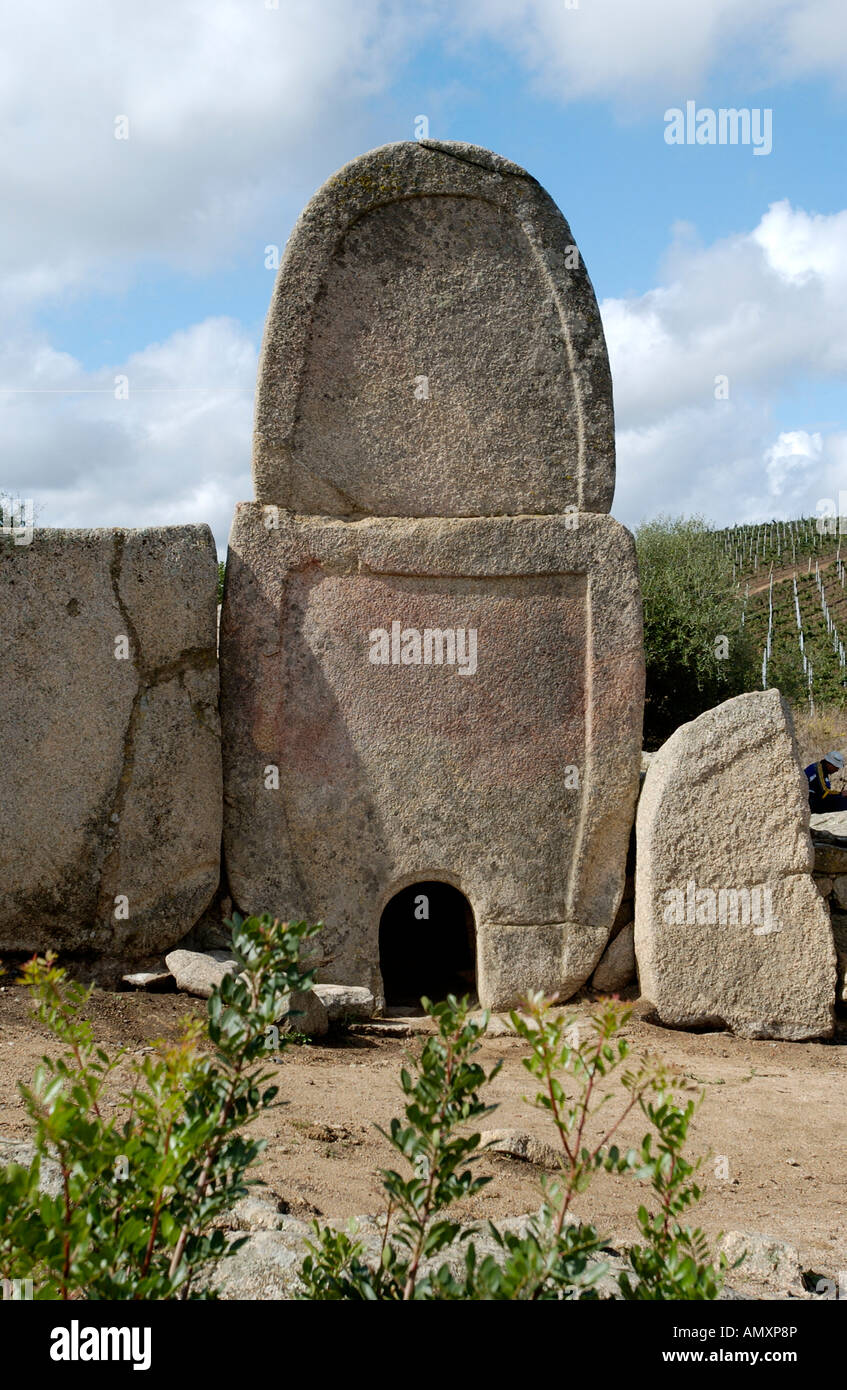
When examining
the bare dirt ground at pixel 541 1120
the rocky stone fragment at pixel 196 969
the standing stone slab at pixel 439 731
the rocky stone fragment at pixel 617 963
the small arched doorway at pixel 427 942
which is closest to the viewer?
the bare dirt ground at pixel 541 1120

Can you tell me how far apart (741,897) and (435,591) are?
217 centimetres

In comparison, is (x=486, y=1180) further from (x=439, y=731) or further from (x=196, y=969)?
(x=439, y=731)

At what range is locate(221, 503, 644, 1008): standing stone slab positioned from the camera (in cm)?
567

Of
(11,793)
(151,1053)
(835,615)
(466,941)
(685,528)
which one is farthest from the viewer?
(835,615)

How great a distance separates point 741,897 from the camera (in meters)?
5.53

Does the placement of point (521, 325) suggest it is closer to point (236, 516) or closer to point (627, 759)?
point (236, 516)

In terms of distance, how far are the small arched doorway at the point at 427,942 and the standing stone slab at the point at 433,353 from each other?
8.12 feet

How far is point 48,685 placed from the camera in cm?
523

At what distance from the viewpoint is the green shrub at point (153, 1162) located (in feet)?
4.42

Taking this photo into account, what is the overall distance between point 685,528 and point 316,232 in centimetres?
1724

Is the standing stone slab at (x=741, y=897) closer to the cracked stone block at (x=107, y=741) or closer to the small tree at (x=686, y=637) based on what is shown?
the cracked stone block at (x=107, y=741)

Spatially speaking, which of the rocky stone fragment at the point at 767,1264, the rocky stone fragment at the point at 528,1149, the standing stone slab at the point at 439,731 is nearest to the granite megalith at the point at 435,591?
the standing stone slab at the point at 439,731

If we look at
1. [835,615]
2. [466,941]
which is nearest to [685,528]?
[835,615]

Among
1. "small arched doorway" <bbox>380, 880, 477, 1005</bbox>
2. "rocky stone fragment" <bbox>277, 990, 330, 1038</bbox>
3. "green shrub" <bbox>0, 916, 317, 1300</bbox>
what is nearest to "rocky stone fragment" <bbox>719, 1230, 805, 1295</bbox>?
"green shrub" <bbox>0, 916, 317, 1300</bbox>
